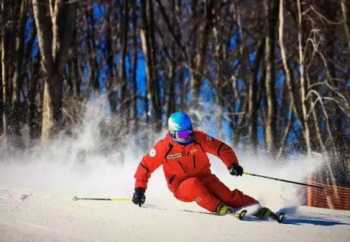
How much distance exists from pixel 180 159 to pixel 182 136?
1.05ft

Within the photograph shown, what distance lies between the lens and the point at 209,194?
21.6ft

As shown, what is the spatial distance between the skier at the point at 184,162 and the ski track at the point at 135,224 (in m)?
0.30

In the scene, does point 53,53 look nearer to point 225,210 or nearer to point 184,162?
point 184,162

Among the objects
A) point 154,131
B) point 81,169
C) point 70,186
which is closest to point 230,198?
point 70,186

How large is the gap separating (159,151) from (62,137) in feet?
17.0

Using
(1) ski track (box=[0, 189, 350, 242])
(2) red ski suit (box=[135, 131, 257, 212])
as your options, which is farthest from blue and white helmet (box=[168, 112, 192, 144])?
(1) ski track (box=[0, 189, 350, 242])

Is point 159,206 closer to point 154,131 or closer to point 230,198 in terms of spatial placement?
point 230,198

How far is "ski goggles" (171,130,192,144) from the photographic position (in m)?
6.98

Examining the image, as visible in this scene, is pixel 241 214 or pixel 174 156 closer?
pixel 241 214

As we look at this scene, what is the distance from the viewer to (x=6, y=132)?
44.8 feet

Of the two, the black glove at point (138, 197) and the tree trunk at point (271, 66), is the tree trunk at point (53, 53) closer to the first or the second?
the black glove at point (138, 197)

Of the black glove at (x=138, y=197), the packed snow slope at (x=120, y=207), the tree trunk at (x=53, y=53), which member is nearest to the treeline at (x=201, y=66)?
the tree trunk at (x=53, y=53)

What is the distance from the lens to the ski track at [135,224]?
206 inches

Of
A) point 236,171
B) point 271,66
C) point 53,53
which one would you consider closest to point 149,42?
point 271,66
